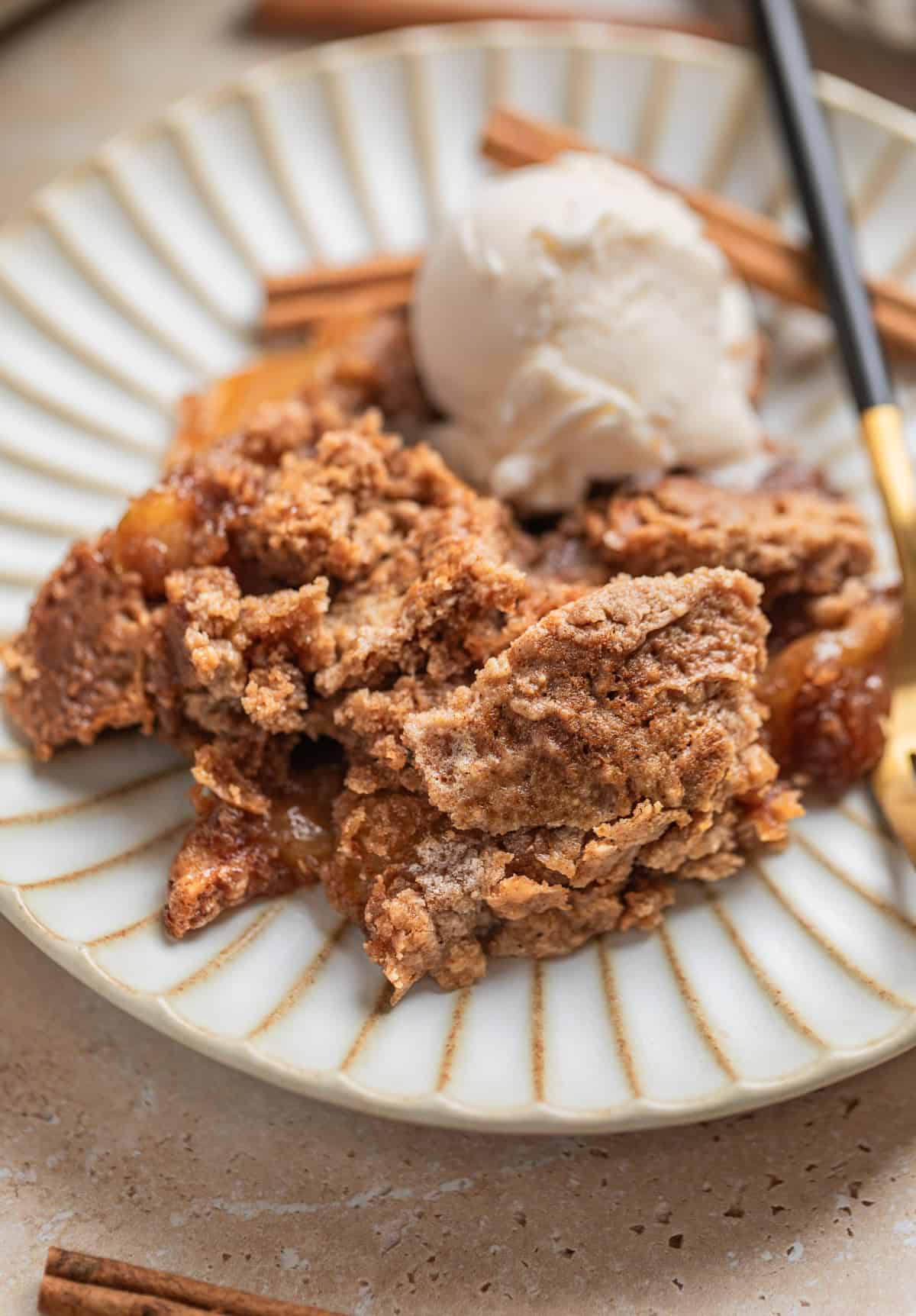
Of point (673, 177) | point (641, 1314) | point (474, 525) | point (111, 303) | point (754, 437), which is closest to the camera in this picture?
point (641, 1314)

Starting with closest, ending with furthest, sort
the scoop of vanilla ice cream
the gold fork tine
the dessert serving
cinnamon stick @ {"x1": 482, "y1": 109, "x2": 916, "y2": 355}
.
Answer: the dessert serving
the gold fork tine
the scoop of vanilla ice cream
cinnamon stick @ {"x1": 482, "y1": 109, "x2": 916, "y2": 355}

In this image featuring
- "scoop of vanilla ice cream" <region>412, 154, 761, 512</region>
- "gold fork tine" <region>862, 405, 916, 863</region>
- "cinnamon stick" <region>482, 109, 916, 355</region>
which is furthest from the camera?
"cinnamon stick" <region>482, 109, 916, 355</region>

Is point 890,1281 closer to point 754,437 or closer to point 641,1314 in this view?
point 641,1314

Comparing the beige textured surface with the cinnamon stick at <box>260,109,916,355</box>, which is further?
the cinnamon stick at <box>260,109,916,355</box>

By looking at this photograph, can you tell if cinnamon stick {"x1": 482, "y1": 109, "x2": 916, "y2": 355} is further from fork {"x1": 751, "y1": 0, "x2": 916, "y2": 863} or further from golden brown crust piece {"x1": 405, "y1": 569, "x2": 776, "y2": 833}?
golden brown crust piece {"x1": 405, "y1": 569, "x2": 776, "y2": 833}

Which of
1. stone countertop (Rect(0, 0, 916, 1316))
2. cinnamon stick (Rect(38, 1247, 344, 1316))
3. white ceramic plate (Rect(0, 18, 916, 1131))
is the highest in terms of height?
white ceramic plate (Rect(0, 18, 916, 1131))

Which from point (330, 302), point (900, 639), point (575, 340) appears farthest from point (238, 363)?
point (900, 639)

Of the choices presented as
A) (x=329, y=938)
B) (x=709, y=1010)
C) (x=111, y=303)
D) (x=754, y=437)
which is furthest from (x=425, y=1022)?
(x=111, y=303)

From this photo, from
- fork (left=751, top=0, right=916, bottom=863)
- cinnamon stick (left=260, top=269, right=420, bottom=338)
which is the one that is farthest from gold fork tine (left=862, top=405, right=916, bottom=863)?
cinnamon stick (left=260, top=269, right=420, bottom=338)

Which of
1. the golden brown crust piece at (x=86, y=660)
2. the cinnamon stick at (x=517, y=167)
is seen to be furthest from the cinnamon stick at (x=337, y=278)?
the golden brown crust piece at (x=86, y=660)
